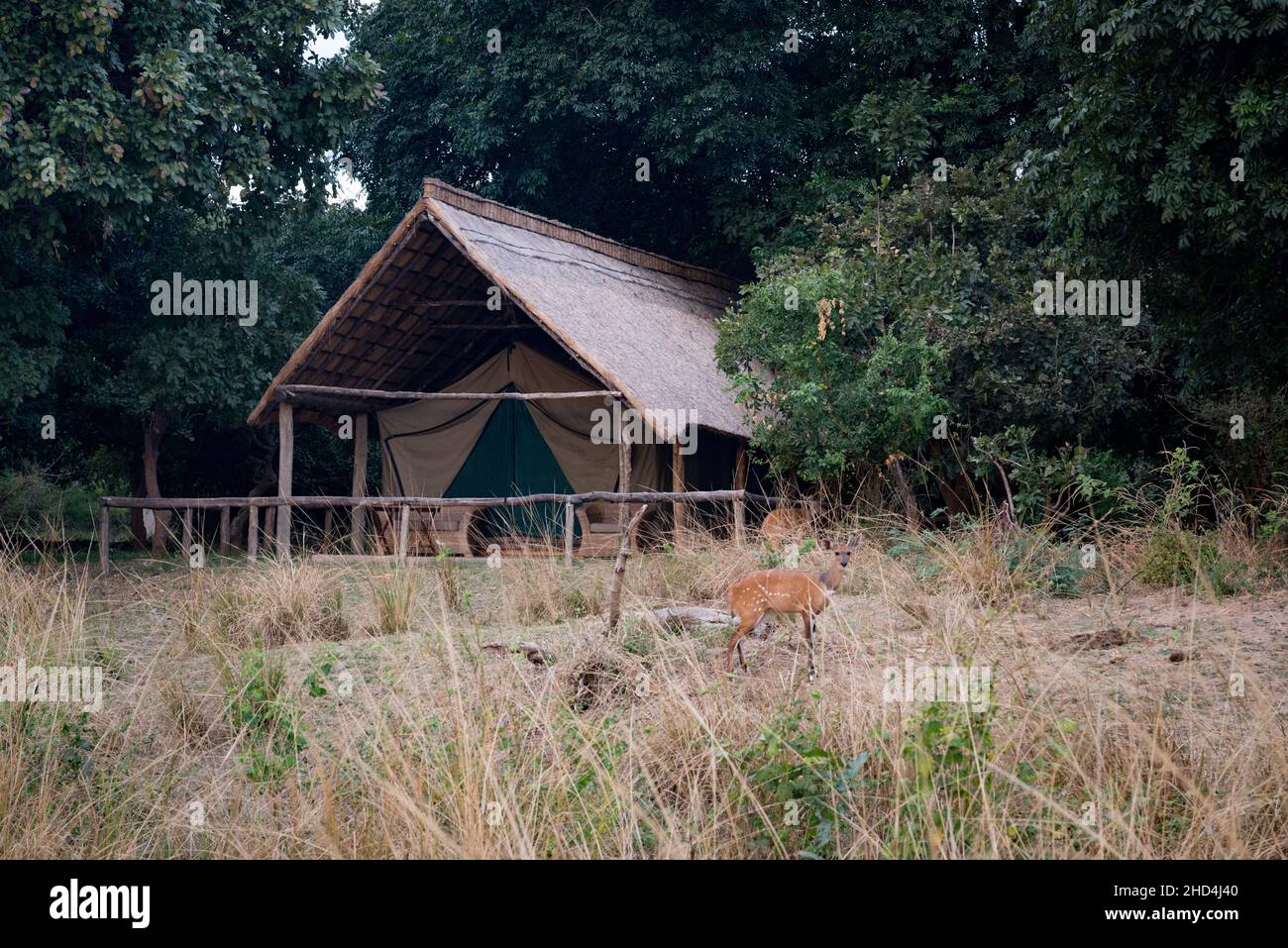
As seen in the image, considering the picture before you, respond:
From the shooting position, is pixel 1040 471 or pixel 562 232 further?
pixel 562 232

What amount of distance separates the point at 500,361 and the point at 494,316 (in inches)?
21.1

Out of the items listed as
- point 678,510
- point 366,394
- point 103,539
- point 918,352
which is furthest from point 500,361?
point 918,352

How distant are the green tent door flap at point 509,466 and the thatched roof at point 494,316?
0.95 meters

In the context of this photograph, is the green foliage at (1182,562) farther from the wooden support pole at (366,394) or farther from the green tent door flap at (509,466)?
the green tent door flap at (509,466)

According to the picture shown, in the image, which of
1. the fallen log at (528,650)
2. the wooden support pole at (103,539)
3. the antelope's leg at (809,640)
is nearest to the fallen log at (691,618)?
the fallen log at (528,650)

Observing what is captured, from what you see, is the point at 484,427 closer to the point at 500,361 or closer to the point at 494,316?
the point at 500,361

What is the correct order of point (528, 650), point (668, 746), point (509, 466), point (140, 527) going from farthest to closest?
point (140, 527), point (509, 466), point (528, 650), point (668, 746)

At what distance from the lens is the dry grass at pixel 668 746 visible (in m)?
3.22

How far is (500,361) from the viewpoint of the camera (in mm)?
13914

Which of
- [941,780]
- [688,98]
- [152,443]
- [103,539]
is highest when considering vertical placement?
[688,98]

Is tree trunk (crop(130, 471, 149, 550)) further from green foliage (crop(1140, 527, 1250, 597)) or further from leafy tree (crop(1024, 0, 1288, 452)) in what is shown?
green foliage (crop(1140, 527, 1250, 597))

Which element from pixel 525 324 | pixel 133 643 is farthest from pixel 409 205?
pixel 133 643

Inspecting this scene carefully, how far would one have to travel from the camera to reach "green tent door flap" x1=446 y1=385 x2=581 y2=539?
1358 centimetres

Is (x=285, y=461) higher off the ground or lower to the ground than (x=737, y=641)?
higher
